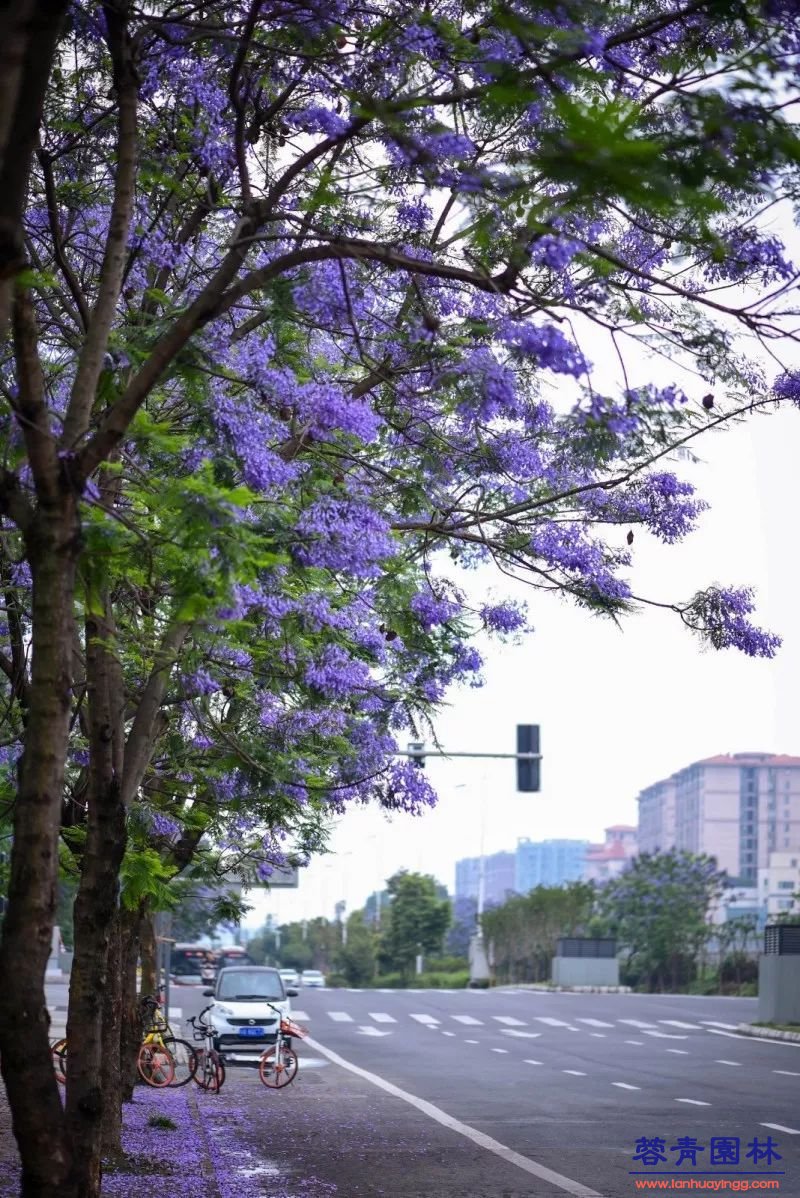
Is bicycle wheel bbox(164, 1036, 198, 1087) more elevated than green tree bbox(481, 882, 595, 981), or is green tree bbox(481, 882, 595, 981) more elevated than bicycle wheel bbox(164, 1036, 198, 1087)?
green tree bbox(481, 882, 595, 981)

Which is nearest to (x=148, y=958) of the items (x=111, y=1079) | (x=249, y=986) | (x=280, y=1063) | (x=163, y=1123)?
(x=249, y=986)

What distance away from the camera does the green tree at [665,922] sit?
66.9 m

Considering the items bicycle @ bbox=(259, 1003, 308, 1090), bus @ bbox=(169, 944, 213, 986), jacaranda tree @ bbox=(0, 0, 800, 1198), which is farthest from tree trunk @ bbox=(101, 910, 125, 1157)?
bus @ bbox=(169, 944, 213, 986)

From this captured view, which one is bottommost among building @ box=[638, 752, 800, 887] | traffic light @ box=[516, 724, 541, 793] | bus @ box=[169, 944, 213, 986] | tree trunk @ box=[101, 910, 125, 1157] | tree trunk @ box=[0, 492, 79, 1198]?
bus @ box=[169, 944, 213, 986]

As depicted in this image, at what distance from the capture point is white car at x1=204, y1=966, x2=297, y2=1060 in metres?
29.2

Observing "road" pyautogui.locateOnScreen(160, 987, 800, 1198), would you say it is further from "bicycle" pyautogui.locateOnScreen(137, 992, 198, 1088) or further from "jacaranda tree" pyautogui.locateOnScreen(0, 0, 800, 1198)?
"jacaranda tree" pyautogui.locateOnScreen(0, 0, 800, 1198)

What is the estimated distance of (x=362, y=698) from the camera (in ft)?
52.3

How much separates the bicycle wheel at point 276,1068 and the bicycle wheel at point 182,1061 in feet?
3.41

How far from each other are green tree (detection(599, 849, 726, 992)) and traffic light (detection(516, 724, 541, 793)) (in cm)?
4057

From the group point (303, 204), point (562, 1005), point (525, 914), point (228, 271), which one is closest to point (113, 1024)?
point (303, 204)

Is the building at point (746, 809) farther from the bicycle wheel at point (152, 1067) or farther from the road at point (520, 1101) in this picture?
the bicycle wheel at point (152, 1067)

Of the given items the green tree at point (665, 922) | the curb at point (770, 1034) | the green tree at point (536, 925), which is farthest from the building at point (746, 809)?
the curb at point (770, 1034)

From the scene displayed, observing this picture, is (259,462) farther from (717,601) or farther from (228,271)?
(717,601)

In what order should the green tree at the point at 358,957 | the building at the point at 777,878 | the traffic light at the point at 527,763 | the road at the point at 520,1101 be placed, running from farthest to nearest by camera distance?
the building at the point at 777,878 < the green tree at the point at 358,957 < the traffic light at the point at 527,763 < the road at the point at 520,1101
